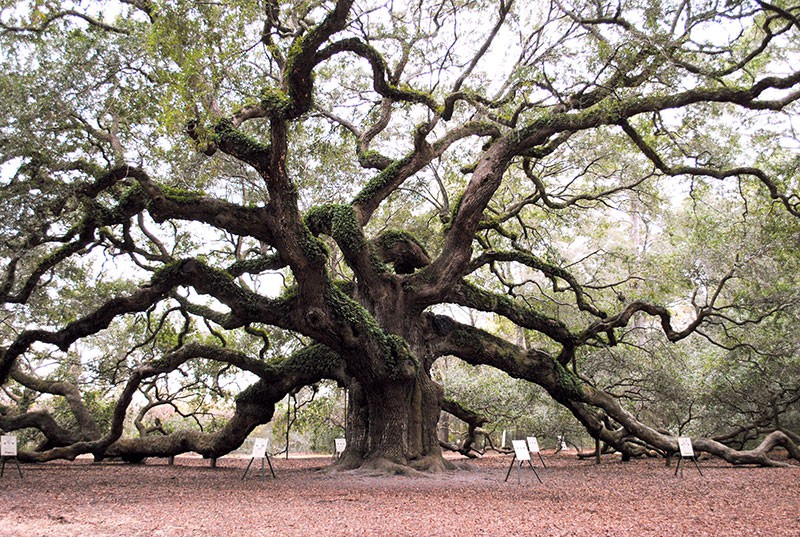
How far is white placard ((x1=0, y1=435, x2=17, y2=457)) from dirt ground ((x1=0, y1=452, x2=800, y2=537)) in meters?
0.37

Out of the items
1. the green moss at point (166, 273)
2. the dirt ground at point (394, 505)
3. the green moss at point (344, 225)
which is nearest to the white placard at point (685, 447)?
the dirt ground at point (394, 505)

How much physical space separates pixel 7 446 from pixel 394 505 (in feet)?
19.7

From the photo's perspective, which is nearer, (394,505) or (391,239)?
(394,505)

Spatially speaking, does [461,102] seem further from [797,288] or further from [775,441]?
[775,441]

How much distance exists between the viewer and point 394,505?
550 cm

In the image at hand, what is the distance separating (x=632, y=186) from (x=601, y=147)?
134cm

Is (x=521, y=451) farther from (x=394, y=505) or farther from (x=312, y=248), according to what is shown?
(x=312, y=248)

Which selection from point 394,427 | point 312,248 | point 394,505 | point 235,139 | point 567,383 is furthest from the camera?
point 567,383

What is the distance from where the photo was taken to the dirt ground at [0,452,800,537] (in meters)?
4.36

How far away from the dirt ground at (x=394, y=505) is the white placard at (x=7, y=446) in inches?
14.6

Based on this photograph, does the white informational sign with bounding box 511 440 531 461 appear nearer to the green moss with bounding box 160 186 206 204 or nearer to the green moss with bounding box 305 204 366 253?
the green moss with bounding box 305 204 366 253

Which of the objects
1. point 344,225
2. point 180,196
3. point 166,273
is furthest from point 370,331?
point 180,196

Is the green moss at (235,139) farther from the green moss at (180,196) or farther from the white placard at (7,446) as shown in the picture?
the white placard at (7,446)

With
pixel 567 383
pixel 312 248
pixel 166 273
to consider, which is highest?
pixel 312 248
